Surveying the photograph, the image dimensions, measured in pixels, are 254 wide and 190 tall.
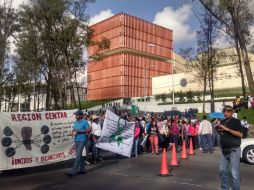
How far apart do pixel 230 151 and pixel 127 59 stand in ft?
353

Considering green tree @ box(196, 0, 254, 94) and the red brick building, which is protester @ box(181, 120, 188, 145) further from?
the red brick building

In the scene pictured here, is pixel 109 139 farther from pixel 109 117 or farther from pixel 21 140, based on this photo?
pixel 21 140

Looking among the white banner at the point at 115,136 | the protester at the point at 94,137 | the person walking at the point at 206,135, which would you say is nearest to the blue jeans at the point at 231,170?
the protester at the point at 94,137

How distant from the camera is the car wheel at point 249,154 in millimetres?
15841

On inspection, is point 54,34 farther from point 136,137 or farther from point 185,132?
point 136,137

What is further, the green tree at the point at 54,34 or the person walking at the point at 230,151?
the green tree at the point at 54,34

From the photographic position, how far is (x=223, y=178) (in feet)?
28.1

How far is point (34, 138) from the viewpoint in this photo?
13188 millimetres

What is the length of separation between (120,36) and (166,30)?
71.0 ft

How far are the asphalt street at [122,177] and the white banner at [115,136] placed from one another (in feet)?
2.27

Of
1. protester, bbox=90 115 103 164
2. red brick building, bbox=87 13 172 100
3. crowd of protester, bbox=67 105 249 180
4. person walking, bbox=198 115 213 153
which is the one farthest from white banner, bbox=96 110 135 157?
red brick building, bbox=87 13 172 100

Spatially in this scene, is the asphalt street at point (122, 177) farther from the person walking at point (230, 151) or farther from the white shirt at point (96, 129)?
the person walking at point (230, 151)

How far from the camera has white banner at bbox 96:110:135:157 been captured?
15.9 m

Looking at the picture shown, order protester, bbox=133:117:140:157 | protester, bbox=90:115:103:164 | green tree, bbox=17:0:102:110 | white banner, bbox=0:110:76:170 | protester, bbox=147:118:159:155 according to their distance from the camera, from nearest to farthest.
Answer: white banner, bbox=0:110:76:170, protester, bbox=90:115:103:164, protester, bbox=133:117:140:157, protester, bbox=147:118:159:155, green tree, bbox=17:0:102:110
